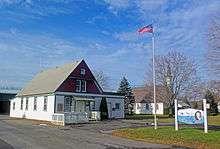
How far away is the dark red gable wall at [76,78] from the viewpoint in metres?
47.8

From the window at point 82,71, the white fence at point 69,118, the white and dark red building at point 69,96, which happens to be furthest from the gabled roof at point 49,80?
the white fence at point 69,118

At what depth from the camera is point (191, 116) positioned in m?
26.0

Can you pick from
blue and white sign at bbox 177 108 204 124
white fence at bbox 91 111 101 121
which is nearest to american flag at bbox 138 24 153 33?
blue and white sign at bbox 177 108 204 124

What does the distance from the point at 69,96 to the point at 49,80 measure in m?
6.77

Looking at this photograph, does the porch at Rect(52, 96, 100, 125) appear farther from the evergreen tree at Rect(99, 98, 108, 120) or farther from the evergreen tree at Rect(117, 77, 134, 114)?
the evergreen tree at Rect(117, 77, 134, 114)

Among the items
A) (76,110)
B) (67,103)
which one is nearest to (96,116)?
(76,110)

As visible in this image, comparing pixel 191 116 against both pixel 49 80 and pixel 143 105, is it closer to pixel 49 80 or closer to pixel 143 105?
pixel 49 80

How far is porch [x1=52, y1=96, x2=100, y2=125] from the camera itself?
4034 centimetres

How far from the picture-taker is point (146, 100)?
8369 centimetres

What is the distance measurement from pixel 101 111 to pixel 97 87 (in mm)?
3950

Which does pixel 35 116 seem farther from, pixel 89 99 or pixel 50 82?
pixel 89 99

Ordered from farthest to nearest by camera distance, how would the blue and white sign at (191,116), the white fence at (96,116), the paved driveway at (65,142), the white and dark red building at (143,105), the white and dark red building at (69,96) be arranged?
the white and dark red building at (143,105), the white and dark red building at (69,96), the white fence at (96,116), the blue and white sign at (191,116), the paved driveway at (65,142)

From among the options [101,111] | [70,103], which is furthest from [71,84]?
[101,111]

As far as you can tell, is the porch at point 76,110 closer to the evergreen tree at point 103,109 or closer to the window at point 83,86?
the evergreen tree at point 103,109
